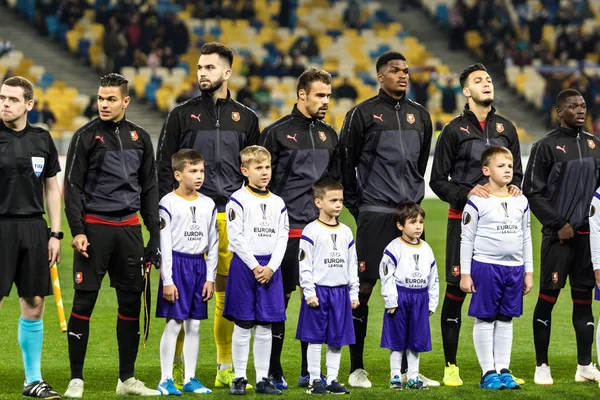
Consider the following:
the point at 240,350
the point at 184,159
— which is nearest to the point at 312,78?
the point at 184,159

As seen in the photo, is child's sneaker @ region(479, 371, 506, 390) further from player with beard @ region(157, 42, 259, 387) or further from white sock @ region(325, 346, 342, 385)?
player with beard @ region(157, 42, 259, 387)

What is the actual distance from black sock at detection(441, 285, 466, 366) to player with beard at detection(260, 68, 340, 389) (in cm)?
108

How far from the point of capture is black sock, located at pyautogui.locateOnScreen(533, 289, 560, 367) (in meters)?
8.58

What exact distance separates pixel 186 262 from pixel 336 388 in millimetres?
1363

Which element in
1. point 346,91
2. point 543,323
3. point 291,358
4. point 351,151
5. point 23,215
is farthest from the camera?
point 346,91

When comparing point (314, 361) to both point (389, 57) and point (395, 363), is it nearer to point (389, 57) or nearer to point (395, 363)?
point (395, 363)

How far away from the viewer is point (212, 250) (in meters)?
7.88

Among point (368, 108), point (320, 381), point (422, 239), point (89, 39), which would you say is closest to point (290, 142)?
point (368, 108)

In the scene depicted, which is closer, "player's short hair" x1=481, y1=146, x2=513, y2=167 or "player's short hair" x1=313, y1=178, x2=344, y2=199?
"player's short hair" x1=313, y1=178, x2=344, y2=199

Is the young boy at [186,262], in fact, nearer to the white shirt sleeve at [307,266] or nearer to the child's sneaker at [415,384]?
the white shirt sleeve at [307,266]

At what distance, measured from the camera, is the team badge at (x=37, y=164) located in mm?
7609

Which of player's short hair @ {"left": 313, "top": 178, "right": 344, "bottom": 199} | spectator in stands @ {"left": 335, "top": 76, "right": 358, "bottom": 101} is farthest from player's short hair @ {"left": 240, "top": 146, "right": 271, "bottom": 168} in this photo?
spectator in stands @ {"left": 335, "top": 76, "right": 358, "bottom": 101}

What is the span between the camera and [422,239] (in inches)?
334

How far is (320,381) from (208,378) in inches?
49.6
